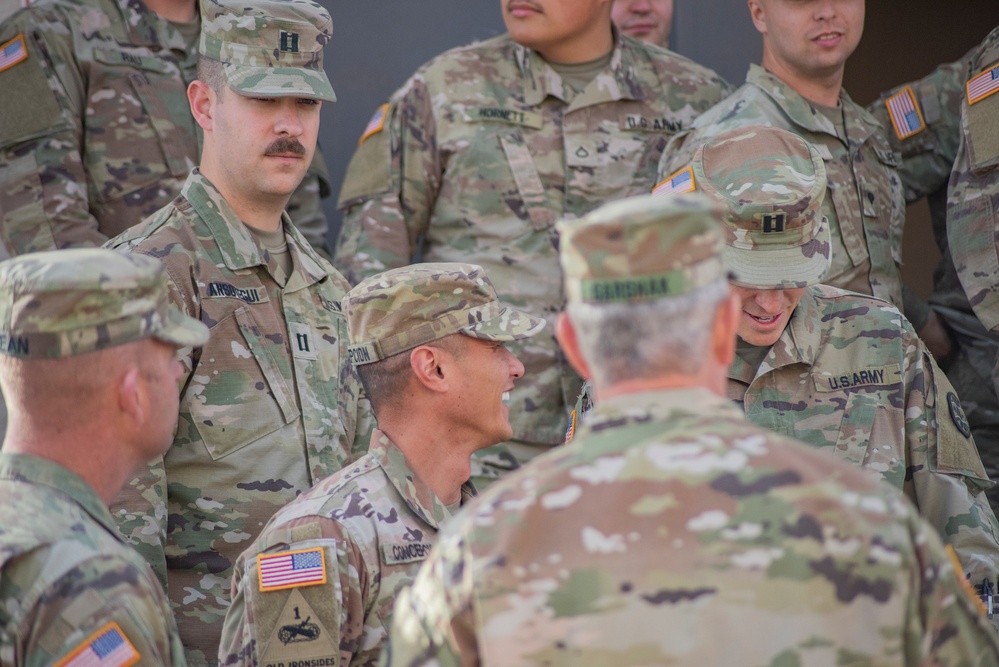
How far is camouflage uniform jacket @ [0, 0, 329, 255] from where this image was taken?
13.6 ft

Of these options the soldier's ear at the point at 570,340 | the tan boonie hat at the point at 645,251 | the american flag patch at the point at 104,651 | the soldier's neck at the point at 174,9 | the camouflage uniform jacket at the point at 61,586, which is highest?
the tan boonie hat at the point at 645,251

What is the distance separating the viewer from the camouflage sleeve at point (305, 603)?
2.62 metres

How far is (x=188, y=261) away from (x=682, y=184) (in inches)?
54.0

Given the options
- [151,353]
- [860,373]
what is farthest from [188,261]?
[860,373]

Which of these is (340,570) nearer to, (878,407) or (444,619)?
(444,619)

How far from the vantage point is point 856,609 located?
1743 millimetres

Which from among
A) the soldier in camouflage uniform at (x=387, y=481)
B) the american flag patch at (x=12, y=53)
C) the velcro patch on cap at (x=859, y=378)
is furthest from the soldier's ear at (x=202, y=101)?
the velcro patch on cap at (x=859, y=378)

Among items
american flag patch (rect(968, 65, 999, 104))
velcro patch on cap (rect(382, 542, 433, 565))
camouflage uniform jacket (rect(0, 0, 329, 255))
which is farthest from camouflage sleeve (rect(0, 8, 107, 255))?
american flag patch (rect(968, 65, 999, 104))

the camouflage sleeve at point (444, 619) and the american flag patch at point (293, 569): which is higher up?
the camouflage sleeve at point (444, 619)

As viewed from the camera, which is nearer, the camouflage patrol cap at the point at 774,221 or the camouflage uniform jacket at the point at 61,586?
the camouflage uniform jacket at the point at 61,586

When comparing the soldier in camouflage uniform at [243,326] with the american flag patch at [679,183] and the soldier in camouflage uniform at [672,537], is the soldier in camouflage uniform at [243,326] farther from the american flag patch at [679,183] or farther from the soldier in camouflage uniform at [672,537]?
the soldier in camouflage uniform at [672,537]

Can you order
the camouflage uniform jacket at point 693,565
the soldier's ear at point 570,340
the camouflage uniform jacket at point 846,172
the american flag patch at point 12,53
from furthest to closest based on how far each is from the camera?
the camouflage uniform jacket at point 846,172, the american flag patch at point 12,53, the soldier's ear at point 570,340, the camouflage uniform jacket at point 693,565

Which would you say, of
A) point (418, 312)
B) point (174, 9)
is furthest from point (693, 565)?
point (174, 9)

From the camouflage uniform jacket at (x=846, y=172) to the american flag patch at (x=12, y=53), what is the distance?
2.07m
